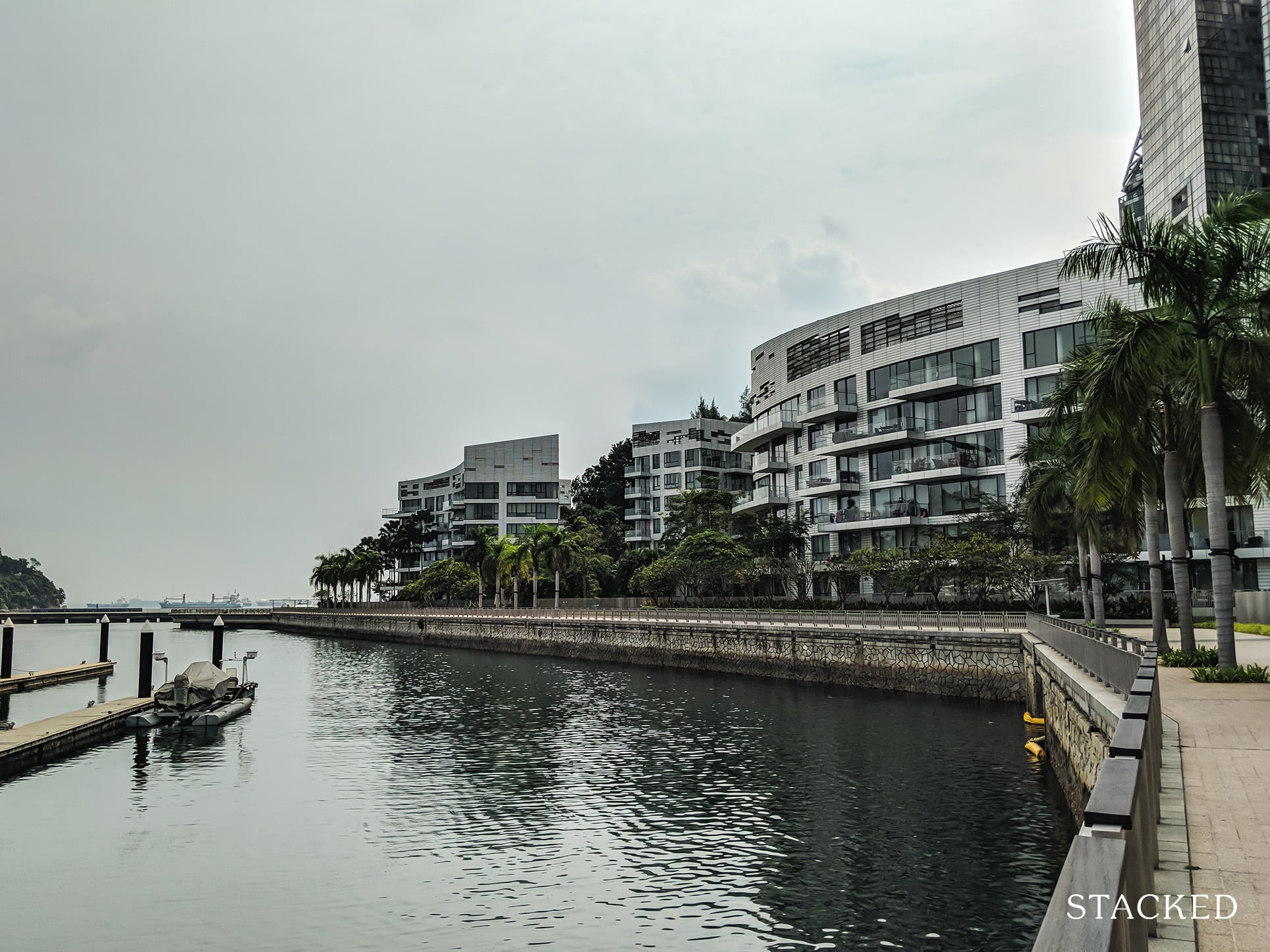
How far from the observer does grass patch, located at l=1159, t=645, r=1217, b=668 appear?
25.7 metres

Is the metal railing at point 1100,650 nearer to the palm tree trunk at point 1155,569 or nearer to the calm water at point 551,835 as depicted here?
the palm tree trunk at point 1155,569

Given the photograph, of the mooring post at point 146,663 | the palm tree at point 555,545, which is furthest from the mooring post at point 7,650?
the palm tree at point 555,545

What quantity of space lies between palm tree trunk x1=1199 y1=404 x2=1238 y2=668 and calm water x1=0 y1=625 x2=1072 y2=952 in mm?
5501

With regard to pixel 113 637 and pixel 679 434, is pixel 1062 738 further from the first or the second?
pixel 113 637

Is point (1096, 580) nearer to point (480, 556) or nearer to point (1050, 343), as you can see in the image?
point (1050, 343)

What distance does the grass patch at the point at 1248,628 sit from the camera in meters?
43.0

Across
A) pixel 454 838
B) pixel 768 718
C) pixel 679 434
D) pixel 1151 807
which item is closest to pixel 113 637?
pixel 679 434

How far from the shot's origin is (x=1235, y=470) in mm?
Answer: 25016

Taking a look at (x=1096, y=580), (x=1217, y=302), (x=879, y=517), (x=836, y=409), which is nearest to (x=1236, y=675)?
(x=1217, y=302)

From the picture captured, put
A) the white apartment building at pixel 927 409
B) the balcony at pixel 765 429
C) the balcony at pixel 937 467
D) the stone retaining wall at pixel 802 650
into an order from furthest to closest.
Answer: the balcony at pixel 765 429, the balcony at pixel 937 467, the white apartment building at pixel 927 409, the stone retaining wall at pixel 802 650

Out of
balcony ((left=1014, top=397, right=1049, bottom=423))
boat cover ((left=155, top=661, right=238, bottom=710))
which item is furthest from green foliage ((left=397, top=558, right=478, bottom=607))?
boat cover ((left=155, top=661, right=238, bottom=710))

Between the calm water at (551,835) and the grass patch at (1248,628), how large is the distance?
15584 millimetres

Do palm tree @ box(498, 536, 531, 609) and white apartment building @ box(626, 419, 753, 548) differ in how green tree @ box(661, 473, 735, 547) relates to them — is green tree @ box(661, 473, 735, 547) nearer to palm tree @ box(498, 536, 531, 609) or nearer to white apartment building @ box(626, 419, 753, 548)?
palm tree @ box(498, 536, 531, 609)

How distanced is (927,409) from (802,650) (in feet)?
99.9
